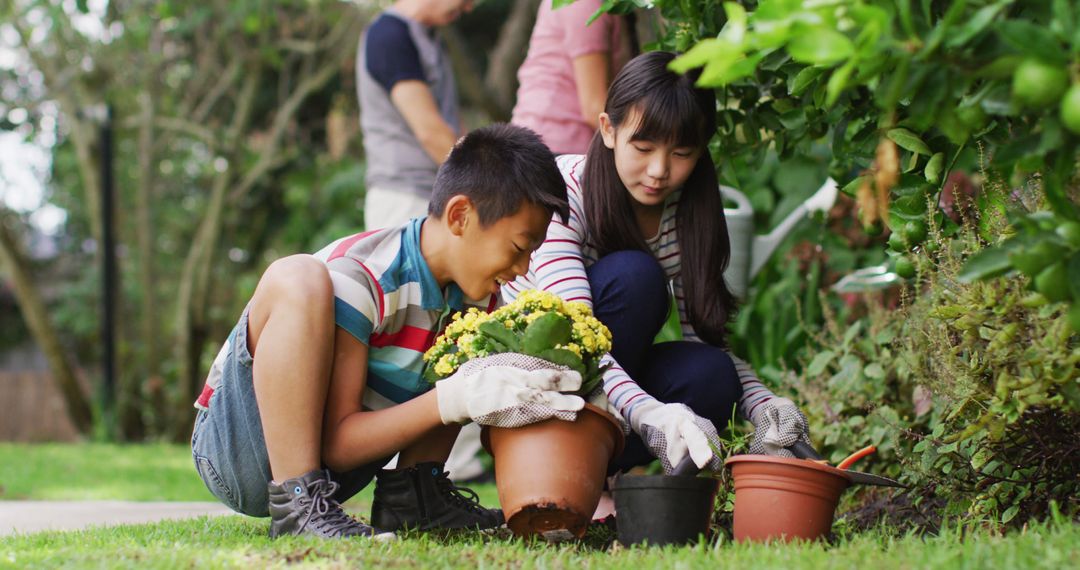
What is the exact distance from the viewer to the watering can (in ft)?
11.2

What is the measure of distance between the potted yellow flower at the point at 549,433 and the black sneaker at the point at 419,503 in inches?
11.3

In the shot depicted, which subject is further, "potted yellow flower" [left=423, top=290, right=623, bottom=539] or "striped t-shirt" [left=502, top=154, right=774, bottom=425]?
"striped t-shirt" [left=502, top=154, right=774, bottom=425]

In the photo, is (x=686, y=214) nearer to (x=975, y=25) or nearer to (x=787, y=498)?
(x=787, y=498)

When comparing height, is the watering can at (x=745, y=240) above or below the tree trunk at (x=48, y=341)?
above

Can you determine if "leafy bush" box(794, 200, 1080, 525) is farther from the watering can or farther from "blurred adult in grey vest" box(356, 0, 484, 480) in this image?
"blurred adult in grey vest" box(356, 0, 484, 480)

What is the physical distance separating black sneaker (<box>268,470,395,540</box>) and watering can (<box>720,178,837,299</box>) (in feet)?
5.21

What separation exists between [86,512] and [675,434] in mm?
1948

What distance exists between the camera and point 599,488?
2.02 m

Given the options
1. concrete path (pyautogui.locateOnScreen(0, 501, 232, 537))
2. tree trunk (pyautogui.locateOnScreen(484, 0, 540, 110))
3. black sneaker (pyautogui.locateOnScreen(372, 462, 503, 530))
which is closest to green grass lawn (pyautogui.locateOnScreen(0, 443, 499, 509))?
concrete path (pyautogui.locateOnScreen(0, 501, 232, 537))

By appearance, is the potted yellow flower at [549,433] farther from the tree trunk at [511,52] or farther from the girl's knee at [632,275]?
the tree trunk at [511,52]

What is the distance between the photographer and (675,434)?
2.06m

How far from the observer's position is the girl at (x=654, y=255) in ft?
7.73

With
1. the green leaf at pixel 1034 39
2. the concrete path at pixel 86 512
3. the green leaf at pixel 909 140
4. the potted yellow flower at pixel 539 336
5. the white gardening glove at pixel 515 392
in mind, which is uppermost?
the green leaf at pixel 1034 39

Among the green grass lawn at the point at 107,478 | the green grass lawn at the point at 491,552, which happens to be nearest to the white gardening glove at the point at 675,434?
the green grass lawn at the point at 491,552
